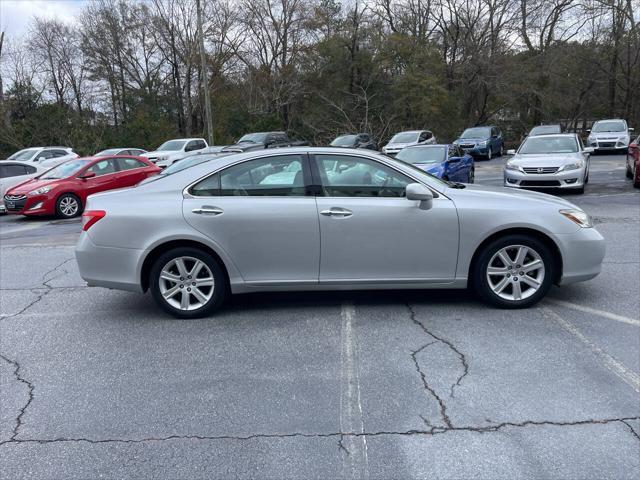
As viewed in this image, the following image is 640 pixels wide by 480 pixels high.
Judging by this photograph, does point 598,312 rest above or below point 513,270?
below

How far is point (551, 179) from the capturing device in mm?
12773

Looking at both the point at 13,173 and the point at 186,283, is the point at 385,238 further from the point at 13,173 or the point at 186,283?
the point at 13,173

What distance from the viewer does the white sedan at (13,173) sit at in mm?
15445

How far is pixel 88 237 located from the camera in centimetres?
524

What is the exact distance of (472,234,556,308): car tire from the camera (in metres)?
5.16

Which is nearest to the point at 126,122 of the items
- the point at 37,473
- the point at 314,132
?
the point at 314,132

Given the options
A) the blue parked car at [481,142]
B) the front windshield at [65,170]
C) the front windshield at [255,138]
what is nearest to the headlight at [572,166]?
the front windshield at [65,170]

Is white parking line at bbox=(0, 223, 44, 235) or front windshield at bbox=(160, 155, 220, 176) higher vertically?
front windshield at bbox=(160, 155, 220, 176)

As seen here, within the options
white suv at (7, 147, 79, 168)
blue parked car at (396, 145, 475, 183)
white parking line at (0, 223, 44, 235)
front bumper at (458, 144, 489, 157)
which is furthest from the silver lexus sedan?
front bumper at (458, 144, 489, 157)

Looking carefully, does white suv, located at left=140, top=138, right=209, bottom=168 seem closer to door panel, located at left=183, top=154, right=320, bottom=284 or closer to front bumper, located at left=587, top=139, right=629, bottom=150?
front bumper, located at left=587, top=139, right=629, bottom=150

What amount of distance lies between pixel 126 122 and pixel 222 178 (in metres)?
37.9

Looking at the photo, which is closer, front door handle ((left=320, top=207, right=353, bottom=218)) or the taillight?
front door handle ((left=320, top=207, right=353, bottom=218))

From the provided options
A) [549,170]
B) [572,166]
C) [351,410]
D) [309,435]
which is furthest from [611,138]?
[309,435]

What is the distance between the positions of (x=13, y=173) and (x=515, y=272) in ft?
49.3
